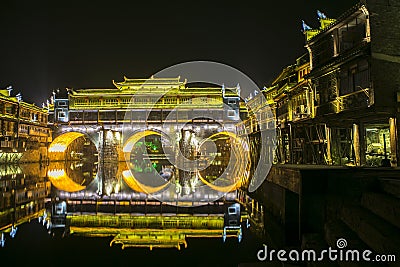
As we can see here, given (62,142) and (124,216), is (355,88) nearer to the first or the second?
(124,216)

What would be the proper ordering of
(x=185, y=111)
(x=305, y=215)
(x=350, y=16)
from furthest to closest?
(x=185, y=111) → (x=350, y=16) → (x=305, y=215)

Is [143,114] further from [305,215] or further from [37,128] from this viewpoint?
[305,215]

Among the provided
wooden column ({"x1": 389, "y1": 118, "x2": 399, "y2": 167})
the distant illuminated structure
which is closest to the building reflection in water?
wooden column ({"x1": 389, "y1": 118, "x2": 399, "y2": 167})

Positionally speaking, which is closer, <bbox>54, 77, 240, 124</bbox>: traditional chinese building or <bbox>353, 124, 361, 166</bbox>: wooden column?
<bbox>353, 124, 361, 166</bbox>: wooden column

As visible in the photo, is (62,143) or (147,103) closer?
(147,103)

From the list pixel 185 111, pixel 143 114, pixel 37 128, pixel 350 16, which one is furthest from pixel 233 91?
pixel 350 16

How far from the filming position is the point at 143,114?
45750mm

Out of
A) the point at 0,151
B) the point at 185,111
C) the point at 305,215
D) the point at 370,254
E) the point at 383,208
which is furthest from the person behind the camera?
the point at 185,111

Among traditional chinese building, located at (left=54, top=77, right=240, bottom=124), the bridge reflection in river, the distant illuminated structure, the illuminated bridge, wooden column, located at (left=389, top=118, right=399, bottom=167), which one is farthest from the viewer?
traditional chinese building, located at (left=54, top=77, right=240, bottom=124)

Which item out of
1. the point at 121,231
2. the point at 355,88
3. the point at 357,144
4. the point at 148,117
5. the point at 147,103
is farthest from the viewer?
the point at 147,103

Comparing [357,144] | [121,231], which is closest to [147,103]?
[357,144]

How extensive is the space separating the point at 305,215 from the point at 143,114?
1585 inches

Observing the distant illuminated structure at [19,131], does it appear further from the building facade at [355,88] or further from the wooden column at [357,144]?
the wooden column at [357,144]

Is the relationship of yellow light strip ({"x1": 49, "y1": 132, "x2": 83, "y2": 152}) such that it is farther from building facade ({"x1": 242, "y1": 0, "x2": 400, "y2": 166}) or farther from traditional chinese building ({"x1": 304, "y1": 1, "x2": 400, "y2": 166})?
traditional chinese building ({"x1": 304, "y1": 1, "x2": 400, "y2": 166})
